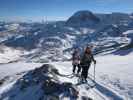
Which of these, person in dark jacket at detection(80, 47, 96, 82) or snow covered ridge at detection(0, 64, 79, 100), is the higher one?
person in dark jacket at detection(80, 47, 96, 82)

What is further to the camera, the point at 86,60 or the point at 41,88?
the point at 86,60

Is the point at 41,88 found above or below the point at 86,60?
below

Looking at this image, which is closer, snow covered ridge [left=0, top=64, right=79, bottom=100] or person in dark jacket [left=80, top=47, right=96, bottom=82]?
snow covered ridge [left=0, top=64, right=79, bottom=100]

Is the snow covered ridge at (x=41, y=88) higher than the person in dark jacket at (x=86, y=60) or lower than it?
lower

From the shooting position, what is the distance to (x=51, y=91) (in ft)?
57.3

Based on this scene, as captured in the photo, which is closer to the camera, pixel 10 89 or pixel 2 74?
pixel 10 89

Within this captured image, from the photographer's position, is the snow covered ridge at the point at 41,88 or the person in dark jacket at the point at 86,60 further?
the person in dark jacket at the point at 86,60

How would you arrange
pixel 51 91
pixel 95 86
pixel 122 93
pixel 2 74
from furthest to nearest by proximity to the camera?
1. pixel 2 74
2. pixel 95 86
3. pixel 51 91
4. pixel 122 93

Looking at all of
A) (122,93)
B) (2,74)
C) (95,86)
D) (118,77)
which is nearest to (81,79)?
(95,86)

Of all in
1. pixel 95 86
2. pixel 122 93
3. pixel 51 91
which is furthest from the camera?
pixel 95 86

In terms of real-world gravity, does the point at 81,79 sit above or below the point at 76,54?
below

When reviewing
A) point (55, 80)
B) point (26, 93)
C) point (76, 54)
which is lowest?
point (26, 93)

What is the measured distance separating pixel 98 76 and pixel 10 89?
348 inches

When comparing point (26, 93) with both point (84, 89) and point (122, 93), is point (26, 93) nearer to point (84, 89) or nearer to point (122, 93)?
point (84, 89)
